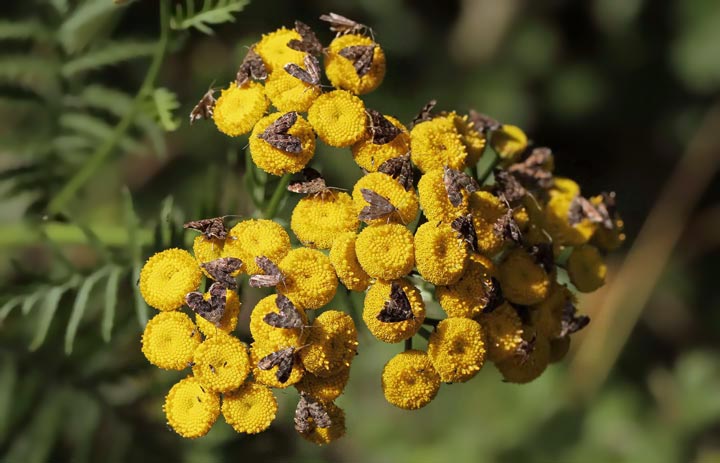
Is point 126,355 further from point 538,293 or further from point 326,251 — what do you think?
point 538,293

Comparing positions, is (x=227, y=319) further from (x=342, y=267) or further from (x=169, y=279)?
(x=342, y=267)

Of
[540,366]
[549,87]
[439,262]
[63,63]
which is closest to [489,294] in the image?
[439,262]

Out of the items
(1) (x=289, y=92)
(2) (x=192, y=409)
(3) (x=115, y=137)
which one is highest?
(1) (x=289, y=92)

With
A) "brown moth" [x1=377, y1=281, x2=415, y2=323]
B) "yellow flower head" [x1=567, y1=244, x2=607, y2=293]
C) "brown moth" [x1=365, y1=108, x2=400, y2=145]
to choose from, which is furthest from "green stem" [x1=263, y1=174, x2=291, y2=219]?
"yellow flower head" [x1=567, y1=244, x2=607, y2=293]

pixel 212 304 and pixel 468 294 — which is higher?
pixel 468 294

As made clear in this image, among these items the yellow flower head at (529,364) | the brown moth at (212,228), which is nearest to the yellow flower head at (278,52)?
the brown moth at (212,228)

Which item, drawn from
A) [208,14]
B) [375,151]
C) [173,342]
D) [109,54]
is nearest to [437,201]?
[375,151]
